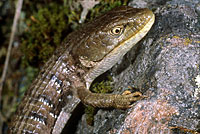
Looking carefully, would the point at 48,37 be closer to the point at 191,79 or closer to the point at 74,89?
the point at 74,89

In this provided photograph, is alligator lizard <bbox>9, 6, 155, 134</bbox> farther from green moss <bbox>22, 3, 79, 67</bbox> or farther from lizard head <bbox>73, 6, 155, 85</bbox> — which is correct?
green moss <bbox>22, 3, 79, 67</bbox>

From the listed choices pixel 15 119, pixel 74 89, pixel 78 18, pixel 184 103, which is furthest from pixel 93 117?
pixel 78 18

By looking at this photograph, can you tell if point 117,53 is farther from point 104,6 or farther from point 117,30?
point 104,6

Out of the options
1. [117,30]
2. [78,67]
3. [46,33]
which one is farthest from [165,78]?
[46,33]

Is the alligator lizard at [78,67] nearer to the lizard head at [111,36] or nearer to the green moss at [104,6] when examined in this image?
the lizard head at [111,36]

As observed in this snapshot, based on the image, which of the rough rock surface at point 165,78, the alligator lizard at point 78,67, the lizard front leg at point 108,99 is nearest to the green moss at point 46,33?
the alligator lizard at point 78,67

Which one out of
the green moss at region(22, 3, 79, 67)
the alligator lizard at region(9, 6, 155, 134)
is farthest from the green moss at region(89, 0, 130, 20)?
the alligator lizard at region(9, 6, 155, 134)

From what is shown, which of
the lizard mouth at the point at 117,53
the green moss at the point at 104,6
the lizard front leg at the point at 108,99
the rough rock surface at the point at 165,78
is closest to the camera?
the rough rock surface at the point at 165,78
